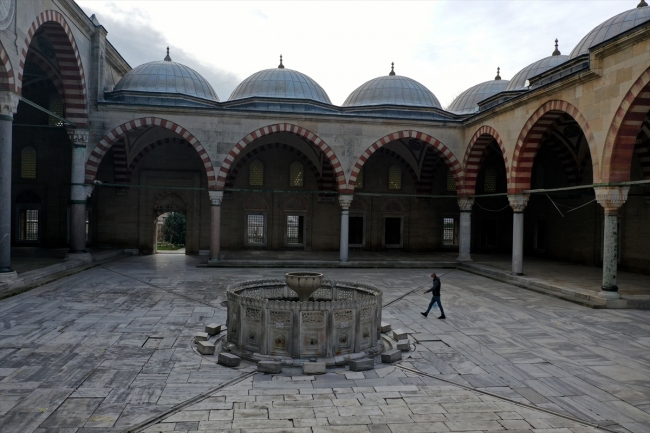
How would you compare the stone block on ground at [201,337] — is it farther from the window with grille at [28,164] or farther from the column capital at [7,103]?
the window with grille at [28,164]

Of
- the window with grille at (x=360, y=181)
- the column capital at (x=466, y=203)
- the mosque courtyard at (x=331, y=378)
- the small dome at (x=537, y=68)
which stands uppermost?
the small dome at (x=537, y=68)

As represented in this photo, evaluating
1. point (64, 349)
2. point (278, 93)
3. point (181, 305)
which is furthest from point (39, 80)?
point (64, 349)

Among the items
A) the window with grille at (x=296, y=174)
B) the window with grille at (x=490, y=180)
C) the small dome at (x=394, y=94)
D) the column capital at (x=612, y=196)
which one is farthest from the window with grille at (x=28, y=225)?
the column capital at (x=612, y=196)

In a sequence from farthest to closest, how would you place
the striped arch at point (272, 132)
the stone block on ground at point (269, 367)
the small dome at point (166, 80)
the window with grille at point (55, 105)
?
the small dome at point (166, 80)
the window with grille at point (55, 105)
the striped arch at point (272, 132)
the stone block on ground at point (269, 367)

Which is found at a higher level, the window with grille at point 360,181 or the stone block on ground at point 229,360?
the window with grille at point 360,181

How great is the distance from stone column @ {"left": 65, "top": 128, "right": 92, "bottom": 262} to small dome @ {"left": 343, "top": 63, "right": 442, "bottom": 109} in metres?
11.6

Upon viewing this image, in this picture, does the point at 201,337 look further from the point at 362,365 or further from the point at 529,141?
the point at 529,141

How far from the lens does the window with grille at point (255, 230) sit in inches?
789

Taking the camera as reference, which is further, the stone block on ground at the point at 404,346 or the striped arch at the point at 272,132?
the striped arch at the point at 272,132

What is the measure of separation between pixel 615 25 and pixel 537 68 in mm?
4264

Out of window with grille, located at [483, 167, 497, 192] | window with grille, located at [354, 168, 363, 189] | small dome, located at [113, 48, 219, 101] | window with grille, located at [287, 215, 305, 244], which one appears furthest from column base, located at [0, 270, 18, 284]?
window with grille, located at [483, 167, 497, 192]

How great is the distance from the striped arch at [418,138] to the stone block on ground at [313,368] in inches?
440

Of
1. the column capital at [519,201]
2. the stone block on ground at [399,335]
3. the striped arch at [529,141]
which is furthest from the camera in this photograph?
the column capital at [519,201]

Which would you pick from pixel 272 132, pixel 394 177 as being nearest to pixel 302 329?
pixel 272 132
